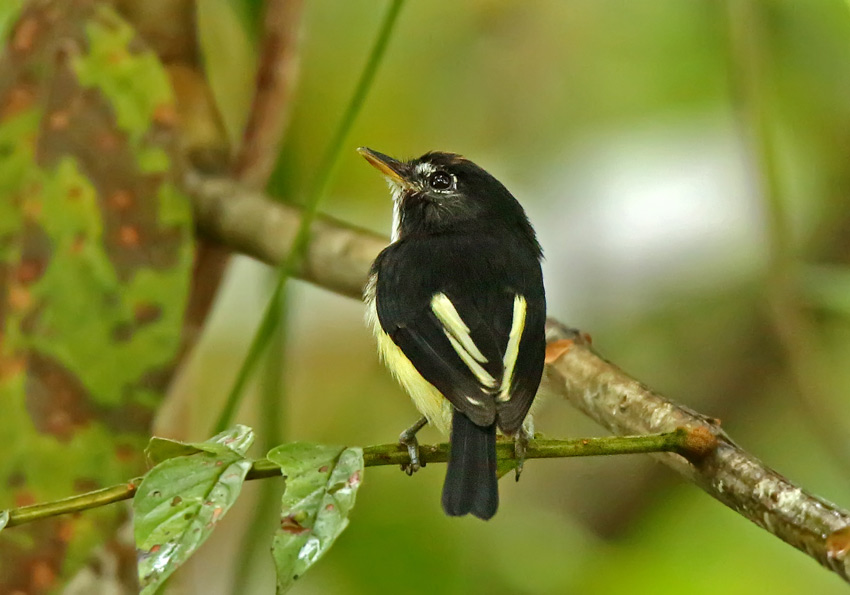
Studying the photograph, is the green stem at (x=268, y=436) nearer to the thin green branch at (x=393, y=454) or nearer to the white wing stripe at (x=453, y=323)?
the white wing stripe at (x=453, y=323)

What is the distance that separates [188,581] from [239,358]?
39.0 inches

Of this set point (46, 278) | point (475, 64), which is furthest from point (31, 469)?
point (475, 64)

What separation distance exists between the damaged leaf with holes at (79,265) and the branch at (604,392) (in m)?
0.22

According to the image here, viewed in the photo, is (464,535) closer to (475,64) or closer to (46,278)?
(46,278)

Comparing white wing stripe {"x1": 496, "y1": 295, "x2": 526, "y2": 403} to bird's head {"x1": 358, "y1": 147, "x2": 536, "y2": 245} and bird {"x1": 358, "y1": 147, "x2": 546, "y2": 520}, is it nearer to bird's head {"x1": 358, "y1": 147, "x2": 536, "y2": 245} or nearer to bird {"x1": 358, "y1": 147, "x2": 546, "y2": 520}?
bird {"x1": 358, "y1": 147, "x2": 546, "y2": 520}

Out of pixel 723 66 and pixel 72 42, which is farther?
pixel 723 66

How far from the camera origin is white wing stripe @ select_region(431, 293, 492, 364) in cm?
180

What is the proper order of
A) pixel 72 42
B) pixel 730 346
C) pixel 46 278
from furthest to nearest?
1. pixel 730 346
2. pixel 72 42
3. pixel 46 278

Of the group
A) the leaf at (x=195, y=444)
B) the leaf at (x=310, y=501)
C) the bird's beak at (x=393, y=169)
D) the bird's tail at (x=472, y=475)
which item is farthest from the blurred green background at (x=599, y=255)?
the leaf at (x=310, y=501)

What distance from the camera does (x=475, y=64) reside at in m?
3.83

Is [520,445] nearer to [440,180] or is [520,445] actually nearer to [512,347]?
[512,347]

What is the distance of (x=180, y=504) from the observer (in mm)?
1152

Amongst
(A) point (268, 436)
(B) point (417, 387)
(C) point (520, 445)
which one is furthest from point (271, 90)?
(C) point (520, 445)

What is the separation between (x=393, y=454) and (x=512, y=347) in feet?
2.10
